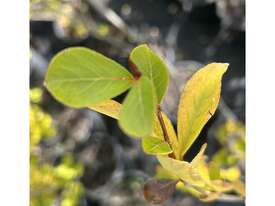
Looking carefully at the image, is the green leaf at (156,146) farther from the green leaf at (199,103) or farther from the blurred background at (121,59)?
the blurred background at (121,59)

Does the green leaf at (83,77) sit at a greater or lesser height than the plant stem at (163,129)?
greater

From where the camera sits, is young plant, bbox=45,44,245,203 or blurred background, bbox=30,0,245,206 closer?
young plant, bbox=45,44,245,203

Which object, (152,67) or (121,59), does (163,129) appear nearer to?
(152,67)

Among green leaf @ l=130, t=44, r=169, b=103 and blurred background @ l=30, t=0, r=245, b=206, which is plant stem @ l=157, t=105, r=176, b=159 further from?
blurred background @ l=30, t=0, r=245, b=206

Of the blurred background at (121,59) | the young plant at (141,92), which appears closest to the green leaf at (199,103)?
the young plant at (141,92)

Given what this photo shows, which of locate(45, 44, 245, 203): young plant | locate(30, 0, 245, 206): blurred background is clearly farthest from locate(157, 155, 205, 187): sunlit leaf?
locate(30, 0, 245, 206): blurred background
